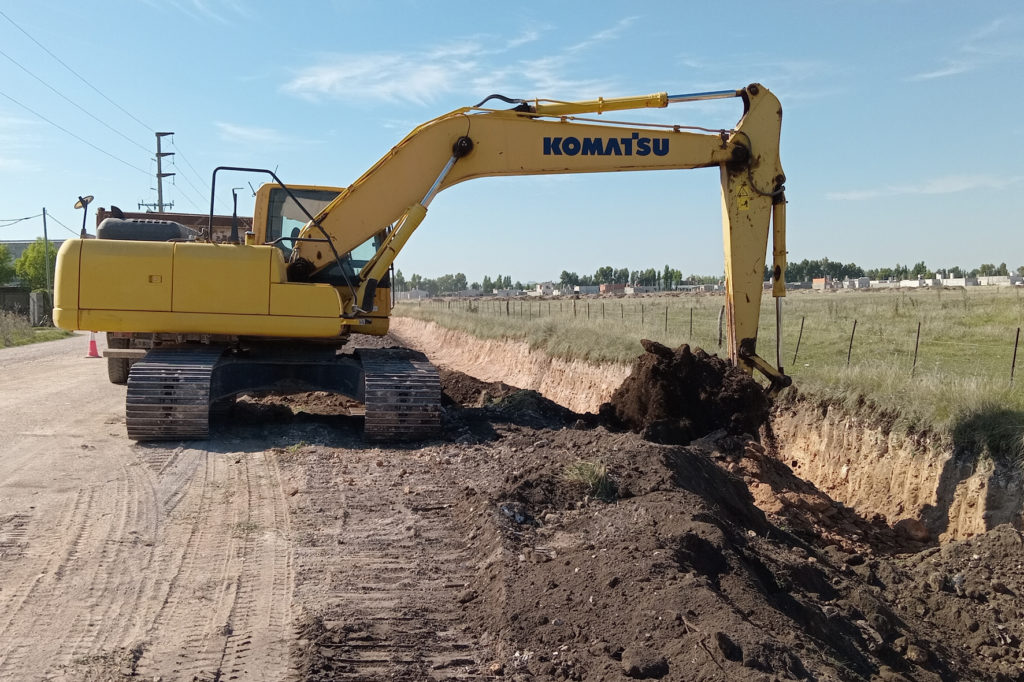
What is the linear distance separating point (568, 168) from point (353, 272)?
3.02 m

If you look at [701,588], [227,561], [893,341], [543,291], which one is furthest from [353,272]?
[543,291]

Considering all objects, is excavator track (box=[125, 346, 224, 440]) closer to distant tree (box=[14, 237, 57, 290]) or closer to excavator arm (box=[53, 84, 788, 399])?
excavator arm (box=[53, 84, 788, 399])

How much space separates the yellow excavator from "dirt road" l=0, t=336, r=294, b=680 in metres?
1.15

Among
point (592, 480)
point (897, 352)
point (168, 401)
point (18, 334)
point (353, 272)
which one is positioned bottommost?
point (18, 334)

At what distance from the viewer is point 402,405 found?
32.3 ft

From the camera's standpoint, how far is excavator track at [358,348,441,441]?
32.2ft

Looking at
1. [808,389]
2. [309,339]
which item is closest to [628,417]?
[808,389]

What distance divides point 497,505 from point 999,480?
16.5 ft

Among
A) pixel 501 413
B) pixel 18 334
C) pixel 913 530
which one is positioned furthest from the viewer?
pixel 18 334

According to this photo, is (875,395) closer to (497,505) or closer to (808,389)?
(808,389)

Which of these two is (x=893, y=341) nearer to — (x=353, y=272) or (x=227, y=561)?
(x=353, y=272)

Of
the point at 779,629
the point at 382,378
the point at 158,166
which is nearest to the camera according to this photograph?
the point at 779,629

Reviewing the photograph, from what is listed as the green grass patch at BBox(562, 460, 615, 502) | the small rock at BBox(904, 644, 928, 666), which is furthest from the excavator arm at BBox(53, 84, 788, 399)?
the small rock at BBox(904, 644, 928, 666)

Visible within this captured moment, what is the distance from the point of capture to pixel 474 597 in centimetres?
530
